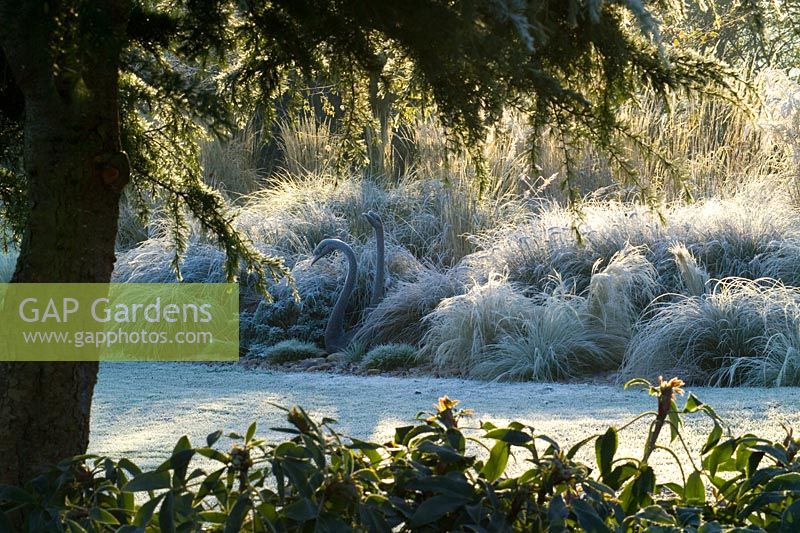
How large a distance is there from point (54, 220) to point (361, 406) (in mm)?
3233

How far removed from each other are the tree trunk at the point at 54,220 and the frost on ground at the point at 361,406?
165 cm

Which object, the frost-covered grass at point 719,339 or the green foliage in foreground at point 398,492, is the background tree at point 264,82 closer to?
the green foliage in foreground at point 398,492

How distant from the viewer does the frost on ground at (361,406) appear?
3.98 meters

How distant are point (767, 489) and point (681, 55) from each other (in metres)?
0.91

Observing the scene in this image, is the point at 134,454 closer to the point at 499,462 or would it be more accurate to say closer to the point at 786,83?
the point at 499,462

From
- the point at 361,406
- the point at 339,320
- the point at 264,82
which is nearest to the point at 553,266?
the point at 339,320

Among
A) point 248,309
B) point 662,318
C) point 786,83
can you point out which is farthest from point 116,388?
point 786,83

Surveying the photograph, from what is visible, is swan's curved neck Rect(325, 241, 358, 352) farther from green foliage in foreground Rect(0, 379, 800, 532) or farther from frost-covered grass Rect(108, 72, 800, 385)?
green foliage in foreground Rect(0, 379, 800, 532)

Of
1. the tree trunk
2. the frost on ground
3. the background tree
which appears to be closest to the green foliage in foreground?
the tree trunk

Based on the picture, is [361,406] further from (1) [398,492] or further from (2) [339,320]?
(1) [398,492]

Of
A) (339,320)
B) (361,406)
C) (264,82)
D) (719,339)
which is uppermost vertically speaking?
(264,82)

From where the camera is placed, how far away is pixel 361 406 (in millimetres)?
4996

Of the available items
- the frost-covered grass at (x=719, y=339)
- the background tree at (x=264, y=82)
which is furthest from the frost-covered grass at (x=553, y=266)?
the background tree at (x=264, y=82)

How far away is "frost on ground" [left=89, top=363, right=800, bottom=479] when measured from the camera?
3.98m
